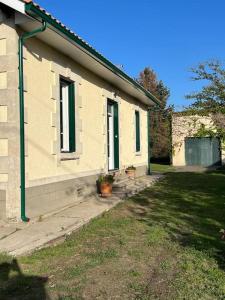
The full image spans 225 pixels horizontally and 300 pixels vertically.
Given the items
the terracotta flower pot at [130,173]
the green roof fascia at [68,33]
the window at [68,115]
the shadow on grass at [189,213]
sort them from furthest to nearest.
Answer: the terracotta flower pot at [130,173]
the window at [68,115]
the green roof fascia at [68,33]
the shadow on grass at [189,213]

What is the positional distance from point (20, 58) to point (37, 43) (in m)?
0.98

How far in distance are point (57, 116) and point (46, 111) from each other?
48 cm

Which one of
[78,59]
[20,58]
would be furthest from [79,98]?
[20,58]

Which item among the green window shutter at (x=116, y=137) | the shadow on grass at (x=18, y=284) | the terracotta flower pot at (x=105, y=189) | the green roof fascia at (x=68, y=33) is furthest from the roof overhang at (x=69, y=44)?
the shadow on grass at (x=18, y=284)

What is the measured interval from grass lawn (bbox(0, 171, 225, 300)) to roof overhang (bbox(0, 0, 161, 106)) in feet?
12.2

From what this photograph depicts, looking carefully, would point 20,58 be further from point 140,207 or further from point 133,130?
point 133,130

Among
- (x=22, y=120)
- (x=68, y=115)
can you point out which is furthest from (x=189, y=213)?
(x=22, y=120)

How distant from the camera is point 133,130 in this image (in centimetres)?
1655

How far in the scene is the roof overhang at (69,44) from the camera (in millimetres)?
7074

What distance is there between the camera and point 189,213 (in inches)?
354

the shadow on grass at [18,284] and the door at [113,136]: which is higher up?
the door at [113,136]

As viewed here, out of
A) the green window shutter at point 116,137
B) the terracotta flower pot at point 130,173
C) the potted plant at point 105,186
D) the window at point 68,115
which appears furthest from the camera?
the terracotta flower pot at point 130,173

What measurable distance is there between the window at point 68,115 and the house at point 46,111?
0.02 meters

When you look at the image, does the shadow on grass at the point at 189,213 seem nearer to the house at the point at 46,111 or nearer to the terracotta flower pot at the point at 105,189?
the terracotta flower pot at the point at 105,189
